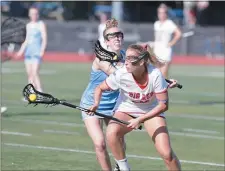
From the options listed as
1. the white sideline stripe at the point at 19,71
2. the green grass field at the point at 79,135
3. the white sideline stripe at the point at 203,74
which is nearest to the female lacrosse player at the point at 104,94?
the green grass field at the point at 79,135

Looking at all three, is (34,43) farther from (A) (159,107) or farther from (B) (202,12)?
(B) (202,12)

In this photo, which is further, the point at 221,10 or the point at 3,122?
the point at 221,10

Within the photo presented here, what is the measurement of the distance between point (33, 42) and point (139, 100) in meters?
10.5

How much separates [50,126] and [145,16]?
23026 millimetres

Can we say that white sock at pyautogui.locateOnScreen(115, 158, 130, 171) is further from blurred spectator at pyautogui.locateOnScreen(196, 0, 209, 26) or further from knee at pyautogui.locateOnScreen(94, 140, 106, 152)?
blurred spectator at pyautogui.locateOnScreen(196, 0, 209, 26)

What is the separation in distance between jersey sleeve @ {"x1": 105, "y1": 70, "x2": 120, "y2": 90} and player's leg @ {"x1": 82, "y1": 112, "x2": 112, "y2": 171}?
0.76m

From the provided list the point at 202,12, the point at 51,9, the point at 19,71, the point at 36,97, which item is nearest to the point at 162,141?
the point at 36,97

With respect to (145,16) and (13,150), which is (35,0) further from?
(13,150)

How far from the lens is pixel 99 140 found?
9.96 m

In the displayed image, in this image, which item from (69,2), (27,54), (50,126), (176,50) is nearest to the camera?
(50,126)

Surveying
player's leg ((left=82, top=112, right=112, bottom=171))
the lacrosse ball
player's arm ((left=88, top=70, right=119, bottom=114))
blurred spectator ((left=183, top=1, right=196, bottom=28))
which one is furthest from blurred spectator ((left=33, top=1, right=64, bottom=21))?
the lacrosse ball

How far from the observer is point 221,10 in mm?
38625

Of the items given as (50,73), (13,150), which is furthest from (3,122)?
(50,73)

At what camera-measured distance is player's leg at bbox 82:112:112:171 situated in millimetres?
9969
